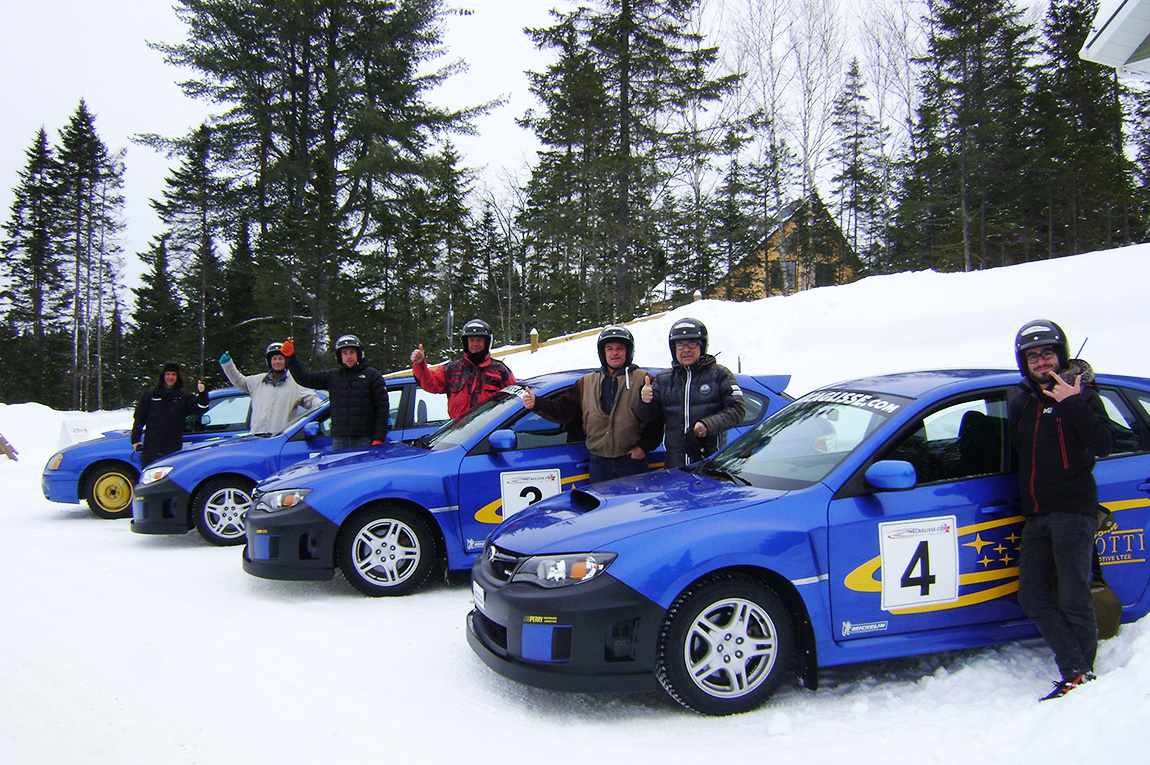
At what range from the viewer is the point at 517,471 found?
216 inches

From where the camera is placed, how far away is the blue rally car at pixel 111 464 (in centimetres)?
895

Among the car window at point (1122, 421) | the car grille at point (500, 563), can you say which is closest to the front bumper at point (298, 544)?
the car grille at point (500, 563)

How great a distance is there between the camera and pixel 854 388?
4387 millimetres

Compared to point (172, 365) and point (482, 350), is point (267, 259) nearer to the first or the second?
A: point (172, 365)

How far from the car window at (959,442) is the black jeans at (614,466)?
2111 mm

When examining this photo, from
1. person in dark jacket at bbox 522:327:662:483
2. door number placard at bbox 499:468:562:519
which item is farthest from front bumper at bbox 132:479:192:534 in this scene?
person in dark jacket at bbox 522:327:662:483

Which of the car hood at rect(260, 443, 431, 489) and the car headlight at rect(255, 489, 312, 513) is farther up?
the car hood at rect(260, 443, 431, 489)

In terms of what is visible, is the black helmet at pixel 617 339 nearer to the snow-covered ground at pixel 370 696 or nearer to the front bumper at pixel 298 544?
the snow-covered ground at pixel 370 696

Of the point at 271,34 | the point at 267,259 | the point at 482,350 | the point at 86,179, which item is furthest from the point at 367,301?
the point at 482,350

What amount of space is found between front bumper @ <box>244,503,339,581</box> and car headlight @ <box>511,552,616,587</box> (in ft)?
7.47

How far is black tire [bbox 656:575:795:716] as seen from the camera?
3.30 m

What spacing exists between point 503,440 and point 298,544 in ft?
5.07

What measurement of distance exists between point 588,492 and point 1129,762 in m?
2.46

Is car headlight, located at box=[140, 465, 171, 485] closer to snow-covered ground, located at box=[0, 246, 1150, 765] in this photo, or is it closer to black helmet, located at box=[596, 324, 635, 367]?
snow-covered ground, located at box=[0, 246, 1150, 765]
